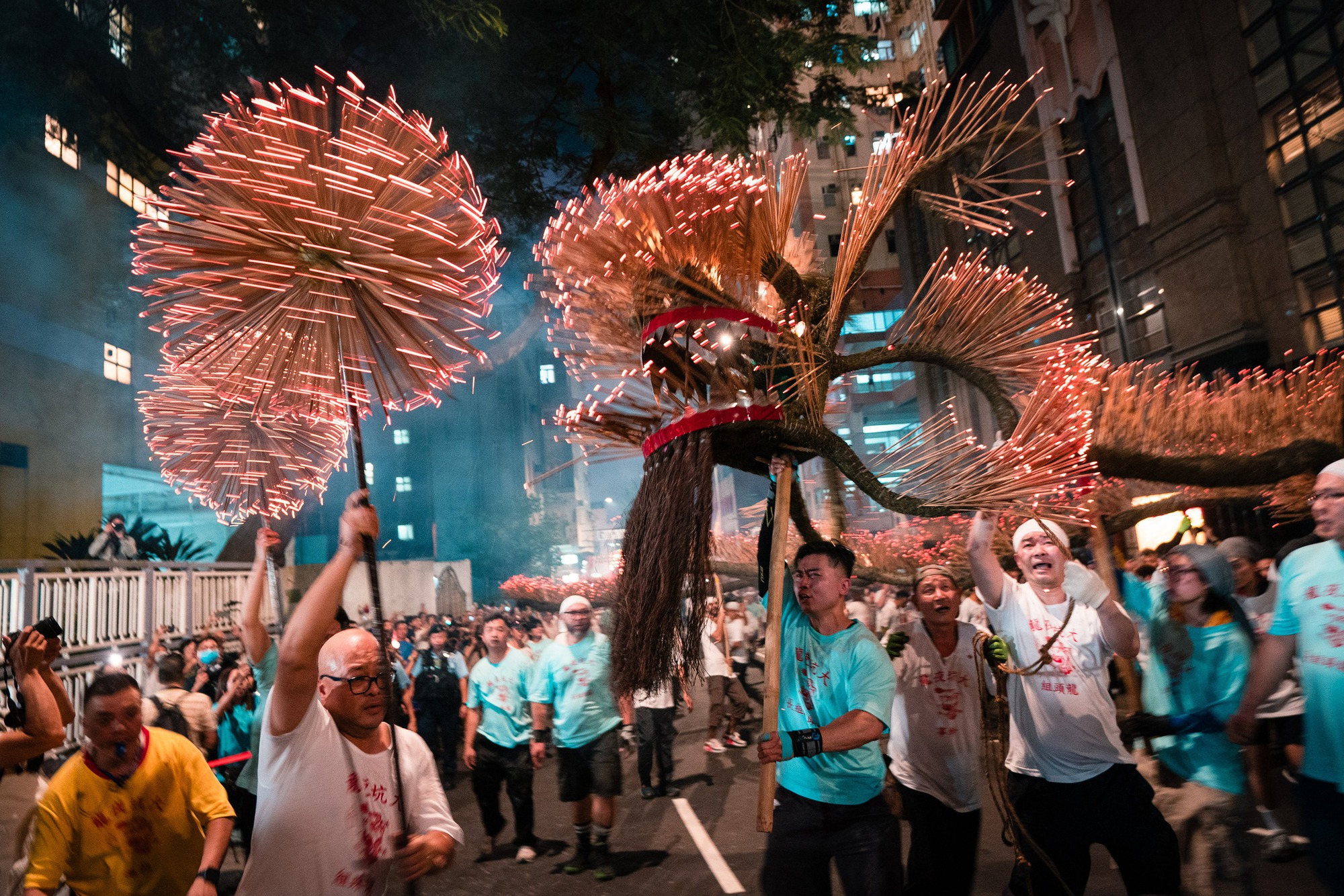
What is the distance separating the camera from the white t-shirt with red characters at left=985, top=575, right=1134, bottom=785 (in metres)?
3.38

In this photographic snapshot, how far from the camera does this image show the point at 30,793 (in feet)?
11.2

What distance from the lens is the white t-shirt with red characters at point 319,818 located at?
227cm

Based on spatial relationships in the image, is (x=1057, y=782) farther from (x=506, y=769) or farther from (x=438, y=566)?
(x=438, y=566)

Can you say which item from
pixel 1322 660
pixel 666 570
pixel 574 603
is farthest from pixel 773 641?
pixel 574 603

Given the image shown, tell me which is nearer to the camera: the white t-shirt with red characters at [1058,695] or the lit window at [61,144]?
the white t-shirt with red characters at [1058,695]

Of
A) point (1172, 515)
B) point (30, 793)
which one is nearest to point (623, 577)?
point (30, 793)

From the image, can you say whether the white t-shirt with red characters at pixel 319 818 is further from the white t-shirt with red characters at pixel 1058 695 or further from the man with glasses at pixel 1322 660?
the man with glasses at pixel 1322 660

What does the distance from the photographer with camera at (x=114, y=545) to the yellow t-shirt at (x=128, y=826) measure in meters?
8.81

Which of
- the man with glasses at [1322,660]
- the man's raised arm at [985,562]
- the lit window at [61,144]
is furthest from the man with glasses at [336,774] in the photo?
the lit window at [61,144]

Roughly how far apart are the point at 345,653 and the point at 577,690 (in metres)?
3.96

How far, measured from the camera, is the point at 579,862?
19.7 feet

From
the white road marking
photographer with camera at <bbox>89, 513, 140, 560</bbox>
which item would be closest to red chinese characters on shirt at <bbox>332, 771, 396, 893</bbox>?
the white road marking

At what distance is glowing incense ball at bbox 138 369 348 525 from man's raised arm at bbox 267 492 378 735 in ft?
1.89

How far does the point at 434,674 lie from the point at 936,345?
8.17m
